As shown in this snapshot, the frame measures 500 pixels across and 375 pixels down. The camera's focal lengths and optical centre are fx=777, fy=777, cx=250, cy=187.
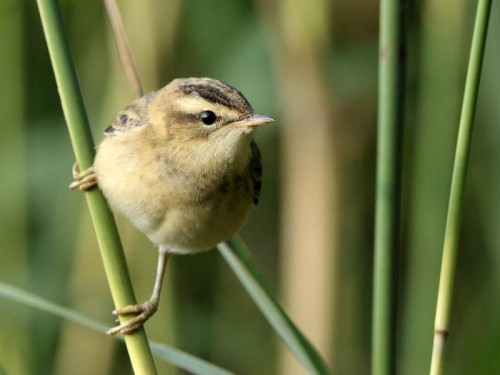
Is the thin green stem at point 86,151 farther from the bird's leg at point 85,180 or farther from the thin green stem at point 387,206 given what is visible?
the thin green stem at point 387,206

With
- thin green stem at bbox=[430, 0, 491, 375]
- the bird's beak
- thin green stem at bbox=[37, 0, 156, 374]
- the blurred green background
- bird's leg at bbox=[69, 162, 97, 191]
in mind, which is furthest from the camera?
the blurred green background

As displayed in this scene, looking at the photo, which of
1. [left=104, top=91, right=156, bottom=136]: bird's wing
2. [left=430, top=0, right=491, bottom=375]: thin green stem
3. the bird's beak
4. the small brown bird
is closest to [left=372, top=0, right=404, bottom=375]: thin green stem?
[left=430, top=0, right=491, bottom=375]: thin green stem

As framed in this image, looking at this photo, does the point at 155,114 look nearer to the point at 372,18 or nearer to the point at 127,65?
the point at 127,65

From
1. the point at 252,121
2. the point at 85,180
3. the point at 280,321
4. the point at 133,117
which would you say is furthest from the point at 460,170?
the point at 133,117

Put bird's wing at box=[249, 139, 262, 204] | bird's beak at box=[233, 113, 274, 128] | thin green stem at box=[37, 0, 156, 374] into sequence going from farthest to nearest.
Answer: bird's wing at box=[249, 139, 262, 204] < bird's beak at box=[233, 113, 274, 128] < thin green stem at box=[37, 0, 156, 374]

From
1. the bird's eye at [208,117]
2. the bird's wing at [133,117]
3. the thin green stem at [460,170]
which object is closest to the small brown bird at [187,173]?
the bird's eye at [208,117]

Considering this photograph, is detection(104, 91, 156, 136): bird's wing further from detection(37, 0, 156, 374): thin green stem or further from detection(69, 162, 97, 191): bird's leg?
detection(37, 0, 156, 374): thin green stem

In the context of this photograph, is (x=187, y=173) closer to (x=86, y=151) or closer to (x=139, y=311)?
(x=139, y=311)
